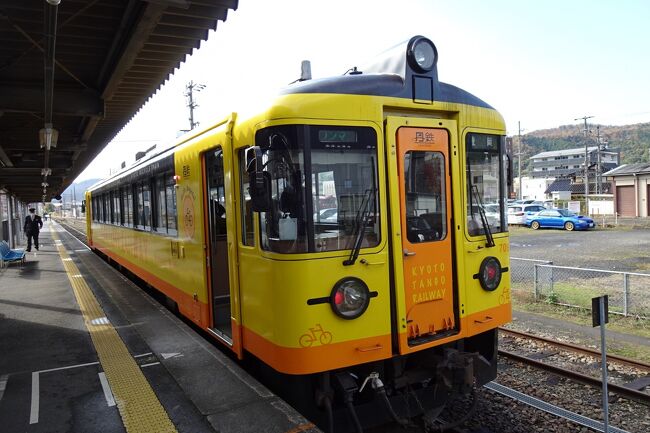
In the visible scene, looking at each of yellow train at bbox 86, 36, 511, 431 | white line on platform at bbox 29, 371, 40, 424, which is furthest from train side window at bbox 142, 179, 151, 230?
yellow train at bbox 86, 36, 511, 431

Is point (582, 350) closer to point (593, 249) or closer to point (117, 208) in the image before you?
point (117, 208)

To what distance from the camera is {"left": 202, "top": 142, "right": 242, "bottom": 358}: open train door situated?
462 cm

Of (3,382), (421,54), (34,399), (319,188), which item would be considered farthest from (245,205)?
(3,382)

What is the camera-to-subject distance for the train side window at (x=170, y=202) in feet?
21.9

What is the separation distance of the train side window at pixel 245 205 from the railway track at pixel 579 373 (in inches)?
157

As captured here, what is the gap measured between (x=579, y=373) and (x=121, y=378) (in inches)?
197

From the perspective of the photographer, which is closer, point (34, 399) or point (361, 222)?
point (361, 222)

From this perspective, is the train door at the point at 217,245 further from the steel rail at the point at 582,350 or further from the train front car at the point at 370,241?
the steel rail at the point at 582,350

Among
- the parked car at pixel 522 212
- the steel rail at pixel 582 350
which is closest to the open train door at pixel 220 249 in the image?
the steel rail at pixel 582 350

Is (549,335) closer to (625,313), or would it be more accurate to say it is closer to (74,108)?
(625,313)

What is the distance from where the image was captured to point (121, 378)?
4934 millimetres

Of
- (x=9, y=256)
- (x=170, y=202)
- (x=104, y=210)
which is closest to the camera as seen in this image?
(x=170, y=202)

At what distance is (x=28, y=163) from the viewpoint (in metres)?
17.2

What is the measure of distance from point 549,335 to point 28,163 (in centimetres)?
1702
